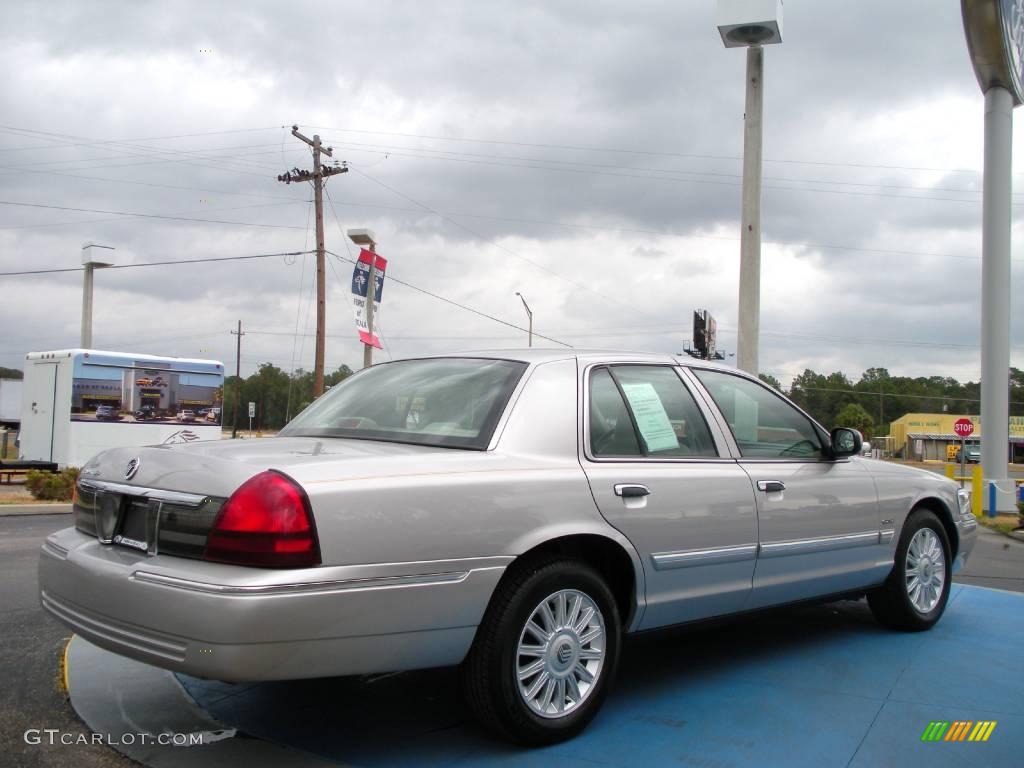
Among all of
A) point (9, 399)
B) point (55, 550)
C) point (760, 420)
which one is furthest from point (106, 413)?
point (9, 399)

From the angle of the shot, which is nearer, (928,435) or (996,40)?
(996,40)

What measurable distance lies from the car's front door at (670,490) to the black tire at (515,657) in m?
0.37

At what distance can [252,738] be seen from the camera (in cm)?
362

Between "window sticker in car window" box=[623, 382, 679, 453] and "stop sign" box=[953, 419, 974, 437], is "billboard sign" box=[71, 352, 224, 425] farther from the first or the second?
"stop sign" box=[953, 419, 974, 437]

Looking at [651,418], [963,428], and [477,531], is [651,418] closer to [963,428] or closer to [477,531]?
[477,531]

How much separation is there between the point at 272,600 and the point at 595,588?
138 centimetres

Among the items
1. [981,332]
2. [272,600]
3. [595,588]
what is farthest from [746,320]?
[272,600]

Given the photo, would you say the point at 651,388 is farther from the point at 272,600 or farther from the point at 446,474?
the point at 272,600

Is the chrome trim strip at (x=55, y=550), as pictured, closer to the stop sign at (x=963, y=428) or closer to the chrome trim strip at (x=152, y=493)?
the chrome trim strip at (x=152, y=493)

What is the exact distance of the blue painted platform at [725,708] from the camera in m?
3.54

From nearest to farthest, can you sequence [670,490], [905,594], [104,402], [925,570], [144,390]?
[670,490] < [905,594] < [925,570] < [104,402] < [144,390]

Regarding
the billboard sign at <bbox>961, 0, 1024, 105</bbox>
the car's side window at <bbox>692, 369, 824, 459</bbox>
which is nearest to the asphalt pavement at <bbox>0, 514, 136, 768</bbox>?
the car's side window at <bbox>692, 369, 824, 459</bbox>

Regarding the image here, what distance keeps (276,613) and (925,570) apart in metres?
4.33

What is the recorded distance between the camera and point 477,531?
3309 millimetres
